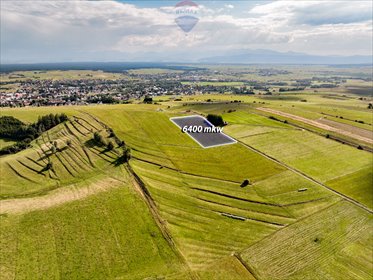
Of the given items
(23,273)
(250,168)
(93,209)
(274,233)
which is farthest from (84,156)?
(274,233)

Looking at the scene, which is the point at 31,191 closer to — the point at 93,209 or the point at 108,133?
the point at 93,209

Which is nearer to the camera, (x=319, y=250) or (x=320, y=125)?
(x=319, y=250)

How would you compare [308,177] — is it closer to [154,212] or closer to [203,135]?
[203,135]

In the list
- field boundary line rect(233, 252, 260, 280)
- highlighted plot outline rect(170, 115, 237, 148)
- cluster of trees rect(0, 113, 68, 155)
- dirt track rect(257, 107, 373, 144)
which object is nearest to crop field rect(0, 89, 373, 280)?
field boundary line rect(233, 252, 260, 280)

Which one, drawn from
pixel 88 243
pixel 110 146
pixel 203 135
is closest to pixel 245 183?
pixel 203 135

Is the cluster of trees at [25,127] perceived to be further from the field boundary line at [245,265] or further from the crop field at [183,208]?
the field boundary line at [245,265]

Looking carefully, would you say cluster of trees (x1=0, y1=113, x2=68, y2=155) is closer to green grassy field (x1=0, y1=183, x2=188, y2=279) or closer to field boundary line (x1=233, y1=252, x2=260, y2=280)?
green grassy field (x1=0, y1=183, x2=188, y2=279)
